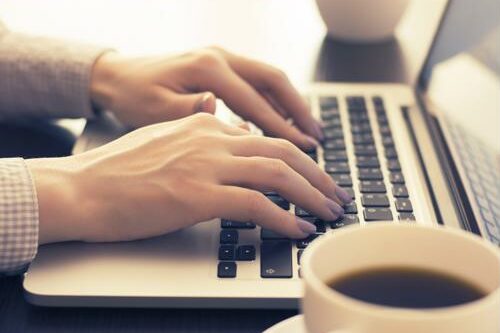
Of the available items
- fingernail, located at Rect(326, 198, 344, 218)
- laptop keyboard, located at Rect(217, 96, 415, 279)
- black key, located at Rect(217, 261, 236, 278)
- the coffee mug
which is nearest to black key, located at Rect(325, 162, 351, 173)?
laptop keyboard, located at Rect(217, 96, 415, 279)

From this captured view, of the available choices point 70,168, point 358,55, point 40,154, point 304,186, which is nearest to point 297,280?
point 304,186

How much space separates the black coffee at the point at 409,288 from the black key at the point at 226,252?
195mm

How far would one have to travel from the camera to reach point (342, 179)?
2.51 ft

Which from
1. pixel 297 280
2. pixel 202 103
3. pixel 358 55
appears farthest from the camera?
pixel 358 55

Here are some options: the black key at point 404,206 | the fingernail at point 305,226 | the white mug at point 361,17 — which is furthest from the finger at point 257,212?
the white mug at point 361,17

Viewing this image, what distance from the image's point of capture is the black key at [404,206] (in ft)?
2.32

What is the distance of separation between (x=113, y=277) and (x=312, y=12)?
717 millimetres

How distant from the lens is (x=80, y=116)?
0.89 metres

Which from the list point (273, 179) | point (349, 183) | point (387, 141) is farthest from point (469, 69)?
point (273, 179)

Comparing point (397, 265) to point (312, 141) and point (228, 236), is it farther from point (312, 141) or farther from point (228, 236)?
point (312, 141)

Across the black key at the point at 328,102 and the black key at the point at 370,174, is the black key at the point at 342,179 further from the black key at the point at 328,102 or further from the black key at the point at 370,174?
the black key at the point at 328,102

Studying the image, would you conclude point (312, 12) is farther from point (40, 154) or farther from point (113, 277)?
point (113, 277)

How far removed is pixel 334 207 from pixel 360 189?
0.07 metres

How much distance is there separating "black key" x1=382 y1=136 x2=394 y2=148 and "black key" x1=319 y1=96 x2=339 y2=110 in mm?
96
